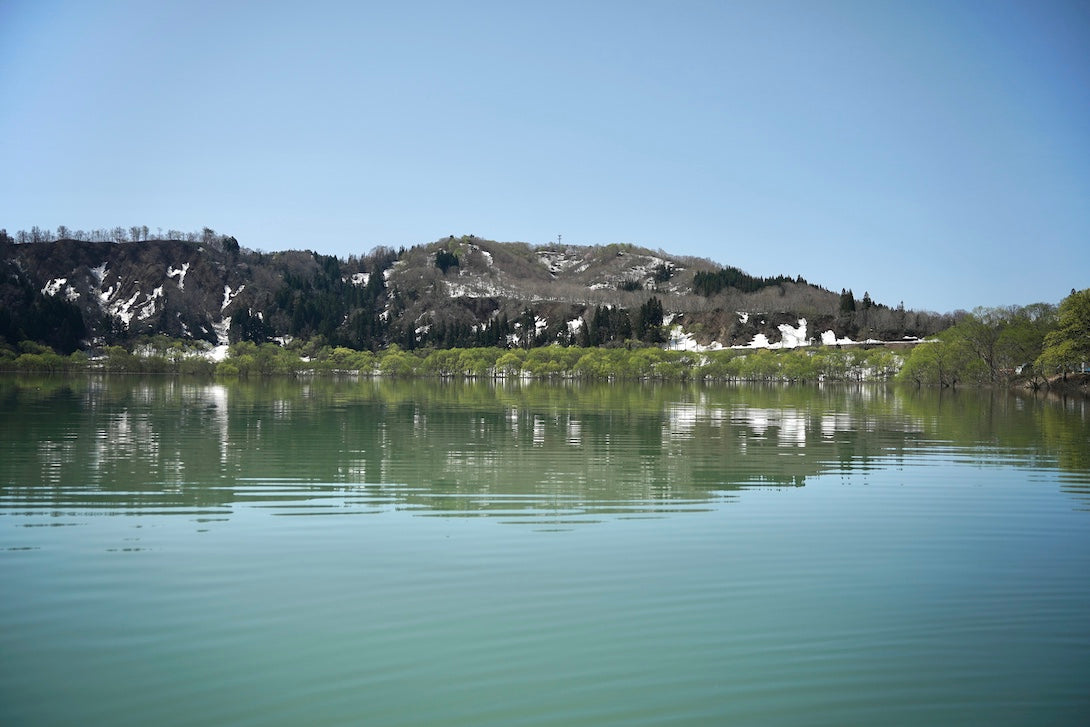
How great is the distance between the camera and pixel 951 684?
938 cm

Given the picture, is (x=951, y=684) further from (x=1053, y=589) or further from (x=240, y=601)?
(x=240, y=601)

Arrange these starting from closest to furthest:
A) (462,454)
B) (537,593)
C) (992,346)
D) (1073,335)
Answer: (537,593) < (462,454) < (1073,335) < (992,346)

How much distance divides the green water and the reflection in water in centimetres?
25

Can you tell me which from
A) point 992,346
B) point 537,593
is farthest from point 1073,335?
point 537,593

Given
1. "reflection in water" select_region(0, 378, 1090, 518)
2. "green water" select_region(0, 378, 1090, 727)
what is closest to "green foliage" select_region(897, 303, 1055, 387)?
"reflection in water" select_region(0, 378, 1090, 518)

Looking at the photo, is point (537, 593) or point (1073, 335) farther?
point (1073, 335)

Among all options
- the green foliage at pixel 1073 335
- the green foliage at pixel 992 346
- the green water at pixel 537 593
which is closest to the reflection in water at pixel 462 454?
the green water at pixel 537 593

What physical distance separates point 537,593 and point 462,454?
20012 millimetres

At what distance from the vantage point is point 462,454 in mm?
32438

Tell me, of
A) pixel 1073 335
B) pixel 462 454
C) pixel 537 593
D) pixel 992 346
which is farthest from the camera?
pixel 992 346

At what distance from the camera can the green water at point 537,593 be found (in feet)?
29.2

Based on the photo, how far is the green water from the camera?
350 inches

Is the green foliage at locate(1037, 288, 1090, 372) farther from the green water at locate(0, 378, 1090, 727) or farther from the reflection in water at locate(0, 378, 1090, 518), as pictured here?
the green water at locate(0, 378, 1090, 727)

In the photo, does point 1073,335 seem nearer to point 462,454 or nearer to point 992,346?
point 992,346
